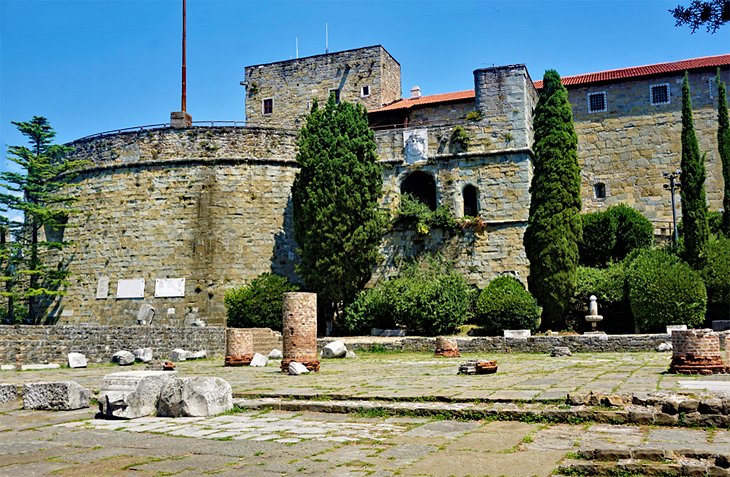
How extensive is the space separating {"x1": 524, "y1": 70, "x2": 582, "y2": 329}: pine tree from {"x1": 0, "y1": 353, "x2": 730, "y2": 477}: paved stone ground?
1257 cm

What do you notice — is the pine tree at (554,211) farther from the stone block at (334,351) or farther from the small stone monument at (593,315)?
the stone block at (334,351)

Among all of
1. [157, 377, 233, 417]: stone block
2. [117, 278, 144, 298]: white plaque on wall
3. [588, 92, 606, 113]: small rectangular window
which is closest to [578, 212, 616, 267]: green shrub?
[588, 92, 606, 113]: small rectangular window

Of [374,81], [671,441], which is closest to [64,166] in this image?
[374,81]

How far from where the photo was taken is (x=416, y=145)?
92.3ft

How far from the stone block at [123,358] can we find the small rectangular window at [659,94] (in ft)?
80.9

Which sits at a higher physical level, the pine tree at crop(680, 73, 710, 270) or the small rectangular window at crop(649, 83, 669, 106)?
the small rectangular window at crop(649, 83, 669, 106)

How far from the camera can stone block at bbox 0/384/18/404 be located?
10.2 m

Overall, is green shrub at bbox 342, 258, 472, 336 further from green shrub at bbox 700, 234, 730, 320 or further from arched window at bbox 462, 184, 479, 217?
green shrub at bbox 700, 234, 730, 320

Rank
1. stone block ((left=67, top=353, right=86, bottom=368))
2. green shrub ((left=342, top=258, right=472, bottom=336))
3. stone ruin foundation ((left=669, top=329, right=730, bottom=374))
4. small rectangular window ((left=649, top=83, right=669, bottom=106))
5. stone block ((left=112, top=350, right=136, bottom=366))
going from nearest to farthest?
1. stone ruin foundation ((left=669, top=329, right=730, bottom=374))
2. stone block ((left=67, top=353, right=86, bottom=368))
3. stone block ((left=112, top=350, right=136, bottom=366))
4. green shrub ((left=342, top=258, right=472, bottom=336))
5. small rectangular window ((left=649, top=83, right=669, bottom=106))

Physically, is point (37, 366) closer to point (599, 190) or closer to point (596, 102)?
point (599, 190)

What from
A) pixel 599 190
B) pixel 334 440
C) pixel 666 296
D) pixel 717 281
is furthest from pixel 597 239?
pixel 334 440

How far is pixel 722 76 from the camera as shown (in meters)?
30.9

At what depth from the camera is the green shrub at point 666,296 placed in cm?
2067

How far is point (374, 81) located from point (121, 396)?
2958 centimetres
